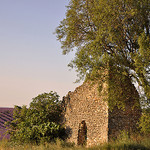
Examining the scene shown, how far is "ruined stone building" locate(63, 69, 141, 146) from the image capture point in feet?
49.4

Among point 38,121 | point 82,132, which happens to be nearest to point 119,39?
A: point 82,132

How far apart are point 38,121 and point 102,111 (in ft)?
21.7

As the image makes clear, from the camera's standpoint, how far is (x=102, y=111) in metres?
16.3

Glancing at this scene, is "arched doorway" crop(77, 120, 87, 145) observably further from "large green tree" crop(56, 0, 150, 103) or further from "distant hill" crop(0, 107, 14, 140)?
"distant hill" crop(0, 107, 14, 140)

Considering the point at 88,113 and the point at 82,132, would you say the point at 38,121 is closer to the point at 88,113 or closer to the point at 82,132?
the point at 82,132

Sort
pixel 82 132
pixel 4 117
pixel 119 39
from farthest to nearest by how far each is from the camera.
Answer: pixel 4 117
pixel 82 132
pixel 119 39

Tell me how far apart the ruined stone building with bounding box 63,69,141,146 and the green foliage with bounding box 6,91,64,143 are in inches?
56.8

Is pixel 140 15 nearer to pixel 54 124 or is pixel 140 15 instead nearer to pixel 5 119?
pixel 54 124

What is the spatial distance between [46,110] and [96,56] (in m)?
8.99

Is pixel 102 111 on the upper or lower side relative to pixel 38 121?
upper

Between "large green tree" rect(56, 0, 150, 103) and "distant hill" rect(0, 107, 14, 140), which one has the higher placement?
"large green tree" rect(56, 0, 150, 103)

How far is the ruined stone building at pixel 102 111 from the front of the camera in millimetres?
15051

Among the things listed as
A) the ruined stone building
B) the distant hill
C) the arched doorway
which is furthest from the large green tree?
the distant hill

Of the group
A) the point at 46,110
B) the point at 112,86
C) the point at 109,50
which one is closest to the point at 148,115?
the point at 112,86
